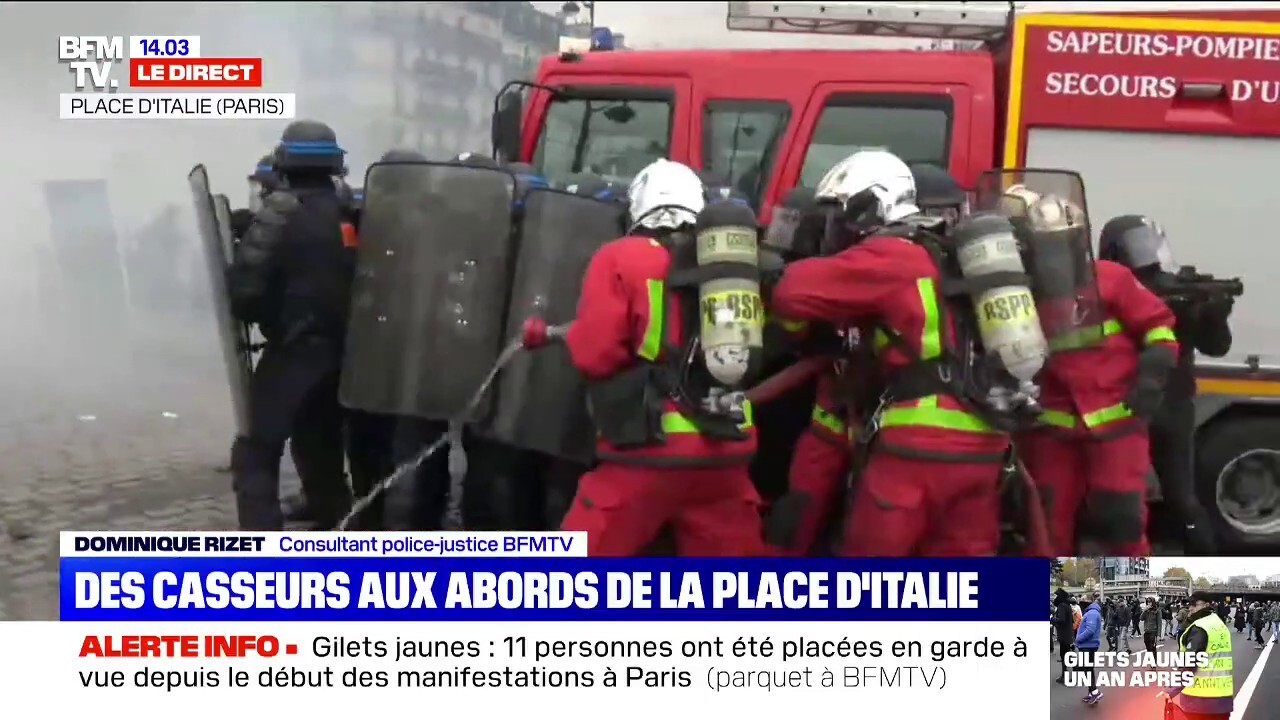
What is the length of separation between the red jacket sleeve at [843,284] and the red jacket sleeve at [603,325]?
38 cm

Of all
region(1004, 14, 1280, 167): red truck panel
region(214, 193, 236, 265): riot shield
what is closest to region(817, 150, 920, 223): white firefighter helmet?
region(1004, 14, 1280, 167): red truck panel

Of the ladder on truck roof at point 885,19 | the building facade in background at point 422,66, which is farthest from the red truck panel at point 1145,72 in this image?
the building facade in background at point 422,66

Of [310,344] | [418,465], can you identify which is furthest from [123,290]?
[418,465]

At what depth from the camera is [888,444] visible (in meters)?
3.33

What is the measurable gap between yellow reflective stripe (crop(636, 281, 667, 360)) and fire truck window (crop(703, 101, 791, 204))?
910mm

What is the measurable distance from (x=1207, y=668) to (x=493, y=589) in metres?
1.82

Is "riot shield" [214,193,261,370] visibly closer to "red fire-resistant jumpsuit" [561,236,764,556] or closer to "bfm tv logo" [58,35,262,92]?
"bfm tv logo" [58,35,262,92]

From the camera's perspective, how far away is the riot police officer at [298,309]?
368 centimetres

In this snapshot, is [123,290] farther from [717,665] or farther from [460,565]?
[717,665]

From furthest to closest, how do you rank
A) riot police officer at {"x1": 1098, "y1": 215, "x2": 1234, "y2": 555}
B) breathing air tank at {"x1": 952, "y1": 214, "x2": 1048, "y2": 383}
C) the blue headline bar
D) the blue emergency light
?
the blue emergency light, riot police officer at {"x1": 1098, "y1": 215, "x2": 1234, "y2": 555}, the blue headline bar, breathing air tank at {"x1": 952, "y1": 214, "x2": 1048, "y2": 383}

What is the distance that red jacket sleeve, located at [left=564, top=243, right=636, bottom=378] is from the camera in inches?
126

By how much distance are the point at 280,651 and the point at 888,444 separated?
1616 mm

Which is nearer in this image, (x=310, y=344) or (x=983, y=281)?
(x=983, y=281)

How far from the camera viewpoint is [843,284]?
3227mm
